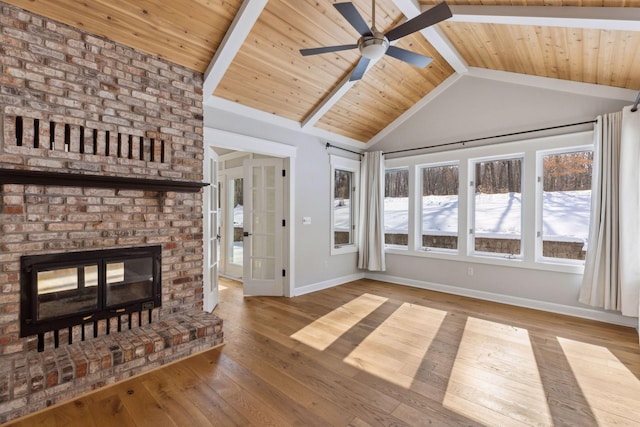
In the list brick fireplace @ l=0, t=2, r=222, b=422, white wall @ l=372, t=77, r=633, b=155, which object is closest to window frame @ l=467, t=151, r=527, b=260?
white wall @ l=372, t=77, r=633, b=155

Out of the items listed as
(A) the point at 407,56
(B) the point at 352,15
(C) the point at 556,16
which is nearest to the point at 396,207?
(A) the point at 407,56

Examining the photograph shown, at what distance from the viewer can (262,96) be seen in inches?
161

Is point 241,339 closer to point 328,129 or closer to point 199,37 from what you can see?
point 199,37

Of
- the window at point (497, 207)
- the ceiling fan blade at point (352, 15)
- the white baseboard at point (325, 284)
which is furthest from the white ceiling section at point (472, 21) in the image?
the white baseboard at point (325, 284)

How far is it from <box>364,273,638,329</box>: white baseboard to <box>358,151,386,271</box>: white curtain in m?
0.39

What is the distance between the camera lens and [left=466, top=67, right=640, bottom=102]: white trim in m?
3.68

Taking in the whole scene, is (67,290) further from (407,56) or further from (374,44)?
(407,56)

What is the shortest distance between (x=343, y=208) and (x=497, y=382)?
3.85 metres

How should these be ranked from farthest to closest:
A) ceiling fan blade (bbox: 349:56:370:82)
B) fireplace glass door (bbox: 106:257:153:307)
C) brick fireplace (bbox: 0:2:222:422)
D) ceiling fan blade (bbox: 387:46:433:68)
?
ceiling fan blade (bbox: 349:56:370:82) < fireplace glass door (bbox: 106:257:153:307) < ceiling fan blade (bbox: 387:46:433:68) < brick fireplace (bbox: 0:2:222:422)

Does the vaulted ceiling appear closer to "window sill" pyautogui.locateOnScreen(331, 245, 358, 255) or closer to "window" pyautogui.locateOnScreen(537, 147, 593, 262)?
"window" pyautogui.locateOnScreen(537, 147, 593, 262)

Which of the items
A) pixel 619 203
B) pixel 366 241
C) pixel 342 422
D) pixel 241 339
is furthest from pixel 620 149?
pixel 241 339

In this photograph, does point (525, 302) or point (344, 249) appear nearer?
point (525, 302)

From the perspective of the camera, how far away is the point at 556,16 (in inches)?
Result: 113

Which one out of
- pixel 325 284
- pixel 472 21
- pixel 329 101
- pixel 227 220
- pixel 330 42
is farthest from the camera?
pixel 227 220
